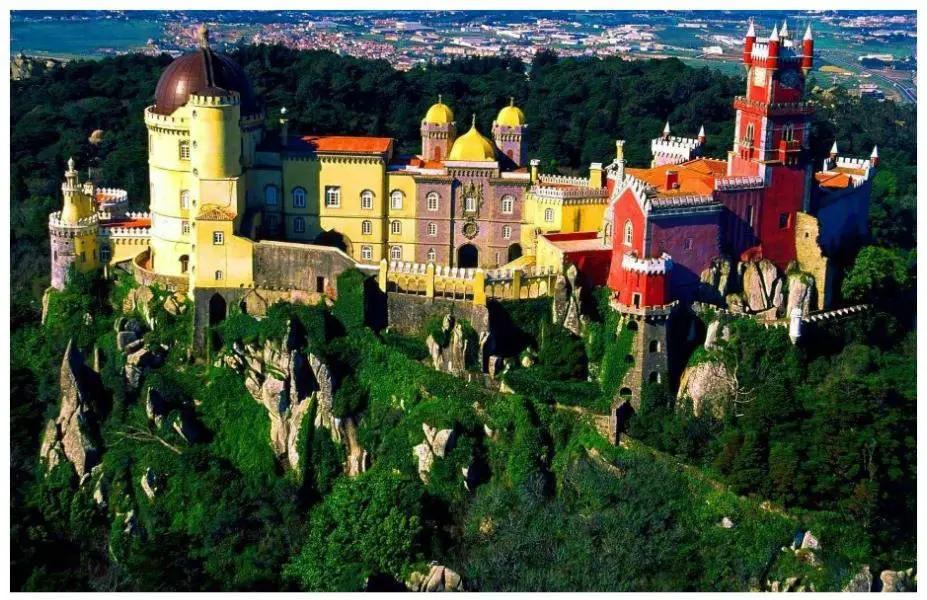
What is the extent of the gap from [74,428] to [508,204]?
16.3 meters

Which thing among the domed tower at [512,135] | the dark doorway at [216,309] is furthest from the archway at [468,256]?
the dark doorway at [216,309]

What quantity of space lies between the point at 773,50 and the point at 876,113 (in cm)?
4087

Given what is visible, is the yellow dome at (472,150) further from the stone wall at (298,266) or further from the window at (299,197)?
the stone wall at (298,266)

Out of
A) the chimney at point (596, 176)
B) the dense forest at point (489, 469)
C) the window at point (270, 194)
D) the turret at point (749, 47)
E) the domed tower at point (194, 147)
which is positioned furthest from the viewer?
the window at point (270, 194)

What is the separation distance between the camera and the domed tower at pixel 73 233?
59250mm

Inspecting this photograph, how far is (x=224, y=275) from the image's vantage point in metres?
56.8

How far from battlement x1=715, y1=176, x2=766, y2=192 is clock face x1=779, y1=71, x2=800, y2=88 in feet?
10.3

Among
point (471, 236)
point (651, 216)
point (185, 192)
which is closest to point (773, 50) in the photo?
point (651, 216)

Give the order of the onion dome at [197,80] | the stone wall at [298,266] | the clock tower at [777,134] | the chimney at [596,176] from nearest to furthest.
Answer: the clock tower at [777,134]
the stone wall at [298,266]
the onion dome at [197,80]
the chimney at [596,176]

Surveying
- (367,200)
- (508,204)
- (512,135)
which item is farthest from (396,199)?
(512,135)

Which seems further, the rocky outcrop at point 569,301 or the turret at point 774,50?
the turret at point 774,50

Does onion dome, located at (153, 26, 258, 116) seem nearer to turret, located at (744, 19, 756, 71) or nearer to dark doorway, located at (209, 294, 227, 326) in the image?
dark doorway, located at (209, 294, 227, 326)

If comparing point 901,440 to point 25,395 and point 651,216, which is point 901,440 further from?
point 25,395

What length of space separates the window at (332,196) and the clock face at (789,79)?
15.3 m
